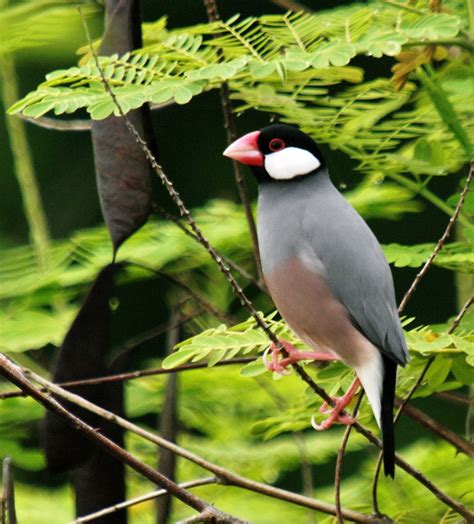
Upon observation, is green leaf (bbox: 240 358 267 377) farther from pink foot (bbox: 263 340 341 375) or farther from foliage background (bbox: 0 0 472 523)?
foliage background (bbox: 0 0 472 523)

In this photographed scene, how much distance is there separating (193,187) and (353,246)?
286 cm

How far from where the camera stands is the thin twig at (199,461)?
1.32 meters

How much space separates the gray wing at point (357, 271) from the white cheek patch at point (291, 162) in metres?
0.11

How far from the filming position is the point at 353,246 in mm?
1571

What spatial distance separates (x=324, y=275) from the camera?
1.61 metres

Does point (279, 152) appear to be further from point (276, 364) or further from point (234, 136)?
point (276, 364)

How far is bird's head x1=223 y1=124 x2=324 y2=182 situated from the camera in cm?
172

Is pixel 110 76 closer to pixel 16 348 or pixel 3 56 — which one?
pixel 16 348

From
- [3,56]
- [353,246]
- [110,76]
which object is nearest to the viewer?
[353,246]

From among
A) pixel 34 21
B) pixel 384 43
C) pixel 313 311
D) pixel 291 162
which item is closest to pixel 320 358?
pixel 313 311

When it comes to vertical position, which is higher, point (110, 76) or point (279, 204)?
point (110, 76)

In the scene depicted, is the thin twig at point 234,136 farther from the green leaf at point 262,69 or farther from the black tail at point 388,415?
the black tail at point 388,415

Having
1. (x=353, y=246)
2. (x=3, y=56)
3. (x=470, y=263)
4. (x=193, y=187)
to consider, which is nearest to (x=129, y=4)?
(x=353, y=246)

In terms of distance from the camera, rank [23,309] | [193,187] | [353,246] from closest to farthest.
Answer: [353,246], [23,309], [193,187]
